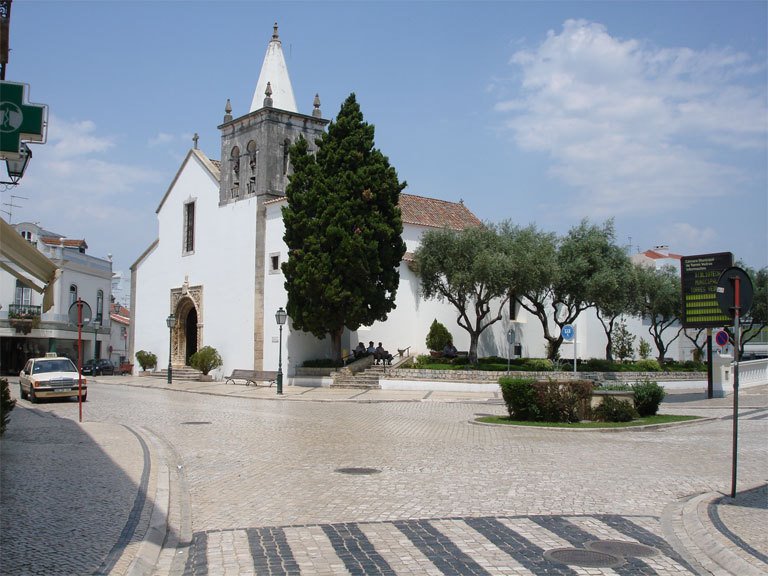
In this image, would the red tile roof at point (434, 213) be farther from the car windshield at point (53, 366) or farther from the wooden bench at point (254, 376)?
the car windshield at point (53, 366)

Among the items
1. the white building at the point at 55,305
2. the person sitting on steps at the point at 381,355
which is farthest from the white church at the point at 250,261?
the white building at the point at 55,305

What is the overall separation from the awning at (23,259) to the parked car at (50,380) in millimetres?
9866

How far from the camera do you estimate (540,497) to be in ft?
31.0

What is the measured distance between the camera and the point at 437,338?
1581 inches

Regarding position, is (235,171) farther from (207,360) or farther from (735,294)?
(735,294)

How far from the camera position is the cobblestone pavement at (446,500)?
21.8ft

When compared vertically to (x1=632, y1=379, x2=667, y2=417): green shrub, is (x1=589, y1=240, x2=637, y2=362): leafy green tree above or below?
above

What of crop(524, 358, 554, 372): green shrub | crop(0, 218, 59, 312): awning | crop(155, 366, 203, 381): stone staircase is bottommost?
crop(155, 366, 203, 381): stone staircase

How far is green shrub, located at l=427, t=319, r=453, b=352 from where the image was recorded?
4019cm

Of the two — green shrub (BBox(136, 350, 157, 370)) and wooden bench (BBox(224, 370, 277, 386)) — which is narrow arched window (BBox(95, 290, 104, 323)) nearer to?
green shrub (BBox(136, 350, 157, 370))

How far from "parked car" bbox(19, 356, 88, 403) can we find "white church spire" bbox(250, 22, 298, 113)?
835 inches

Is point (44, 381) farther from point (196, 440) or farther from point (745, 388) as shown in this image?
point (745, 388)

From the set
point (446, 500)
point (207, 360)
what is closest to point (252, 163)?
point (207, 360)

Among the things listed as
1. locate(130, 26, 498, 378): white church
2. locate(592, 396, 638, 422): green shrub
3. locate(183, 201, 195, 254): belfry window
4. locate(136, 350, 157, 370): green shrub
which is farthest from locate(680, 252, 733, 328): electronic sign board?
locate(136, 350, 157, 370): green shrub
